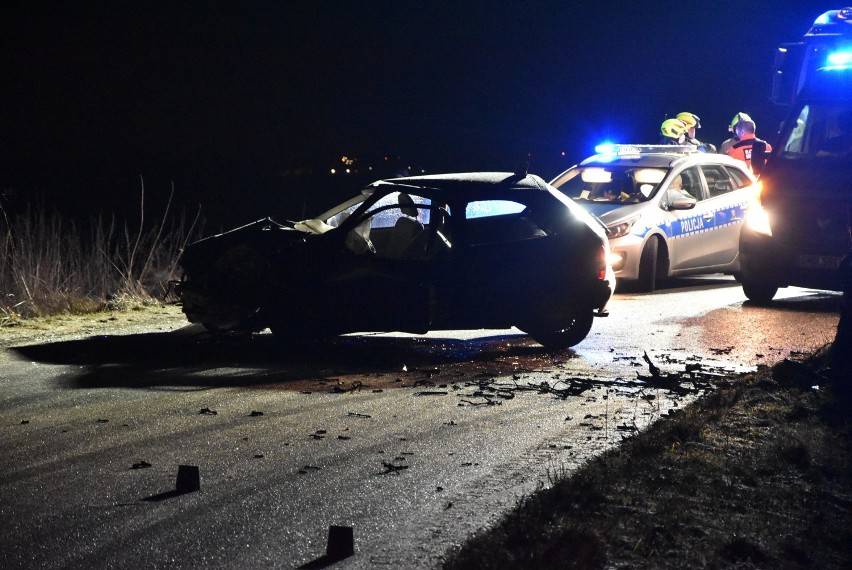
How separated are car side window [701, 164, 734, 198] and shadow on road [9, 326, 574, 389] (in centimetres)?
567

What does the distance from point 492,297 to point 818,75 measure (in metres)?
5.52

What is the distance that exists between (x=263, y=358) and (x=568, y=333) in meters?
2.50

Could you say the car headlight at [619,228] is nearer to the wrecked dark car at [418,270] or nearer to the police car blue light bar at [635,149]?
the police car blue light bar at [635,149]

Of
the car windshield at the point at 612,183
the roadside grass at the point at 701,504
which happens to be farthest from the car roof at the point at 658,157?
the roadside grass at the point at 701,504

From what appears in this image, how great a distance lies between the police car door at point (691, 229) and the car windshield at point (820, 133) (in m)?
2.12

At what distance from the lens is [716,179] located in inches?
660

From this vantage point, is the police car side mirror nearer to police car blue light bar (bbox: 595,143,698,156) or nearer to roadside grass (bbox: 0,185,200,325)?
police car blue light bar (bbox: 595,143,698,156)

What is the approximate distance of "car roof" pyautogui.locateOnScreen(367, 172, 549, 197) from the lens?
35.5 feet

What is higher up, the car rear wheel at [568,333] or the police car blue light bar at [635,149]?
the police car blue light bar at [635,149]

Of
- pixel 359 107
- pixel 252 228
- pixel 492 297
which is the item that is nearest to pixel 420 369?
pixel 492 297

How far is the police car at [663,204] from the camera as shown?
15.4 m

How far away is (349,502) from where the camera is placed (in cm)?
578

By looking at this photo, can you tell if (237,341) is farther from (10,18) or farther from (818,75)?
(10,18)

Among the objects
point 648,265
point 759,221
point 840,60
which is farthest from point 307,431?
point 648,265
